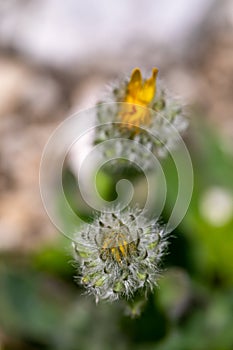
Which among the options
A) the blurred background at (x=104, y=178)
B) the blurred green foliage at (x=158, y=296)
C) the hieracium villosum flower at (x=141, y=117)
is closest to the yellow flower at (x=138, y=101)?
the hieracium villosum flower at (x=141, y=117)

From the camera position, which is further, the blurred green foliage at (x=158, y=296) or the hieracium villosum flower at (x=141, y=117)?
the blurred green foliage at (x=158, y=296)

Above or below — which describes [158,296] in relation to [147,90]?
below

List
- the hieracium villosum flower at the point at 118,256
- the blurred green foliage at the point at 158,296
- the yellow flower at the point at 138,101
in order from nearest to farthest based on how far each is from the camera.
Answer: the hieracium villosum flower at the point at 118,256 < the yellow flower at the point at 138,101 < the blurred green foliage at the point at 158,296

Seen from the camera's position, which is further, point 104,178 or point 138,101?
point 104,178

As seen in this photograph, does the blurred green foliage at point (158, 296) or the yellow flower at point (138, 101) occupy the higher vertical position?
the yellow flower at point (138, 101)

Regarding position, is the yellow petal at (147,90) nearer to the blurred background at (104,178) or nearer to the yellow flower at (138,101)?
the yellow flower at (138,101)

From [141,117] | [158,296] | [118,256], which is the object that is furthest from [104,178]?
[118,256]

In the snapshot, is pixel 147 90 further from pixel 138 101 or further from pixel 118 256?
pixel 118 256
